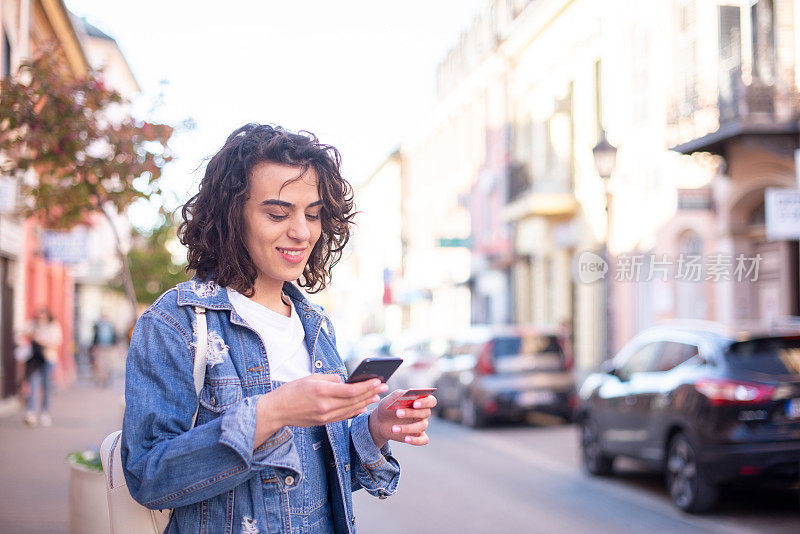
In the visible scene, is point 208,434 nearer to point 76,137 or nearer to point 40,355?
point 76,137

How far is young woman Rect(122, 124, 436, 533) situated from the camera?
2.09 m

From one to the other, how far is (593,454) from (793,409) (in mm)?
3402

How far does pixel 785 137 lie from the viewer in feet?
50.2

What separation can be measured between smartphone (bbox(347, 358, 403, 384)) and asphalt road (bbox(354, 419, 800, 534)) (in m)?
6.04

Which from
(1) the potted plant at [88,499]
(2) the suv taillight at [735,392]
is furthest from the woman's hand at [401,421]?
(2) the suv taillight at [735,392]

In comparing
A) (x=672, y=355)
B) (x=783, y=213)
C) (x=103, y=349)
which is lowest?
(x=103, y=349)

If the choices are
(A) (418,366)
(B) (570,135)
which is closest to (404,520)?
(A) (418,366)

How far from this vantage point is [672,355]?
31.0ft

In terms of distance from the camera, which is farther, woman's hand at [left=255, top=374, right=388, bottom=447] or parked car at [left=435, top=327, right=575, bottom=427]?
parked car at [left=435, top=327, right=575, bottom=427]

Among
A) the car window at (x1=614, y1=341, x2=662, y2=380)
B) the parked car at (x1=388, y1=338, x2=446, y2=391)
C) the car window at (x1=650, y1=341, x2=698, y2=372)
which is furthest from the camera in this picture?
Answer: the parked car at (x1=388, y1=338, x2=446, y2=391)

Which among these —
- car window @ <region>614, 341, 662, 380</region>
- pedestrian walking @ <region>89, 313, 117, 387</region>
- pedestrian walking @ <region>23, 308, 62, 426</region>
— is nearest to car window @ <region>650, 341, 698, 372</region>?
car window @ <region>614, 341, 662, 380</region>

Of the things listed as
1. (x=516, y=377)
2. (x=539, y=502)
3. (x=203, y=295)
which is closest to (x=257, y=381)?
(x=203, y=295)

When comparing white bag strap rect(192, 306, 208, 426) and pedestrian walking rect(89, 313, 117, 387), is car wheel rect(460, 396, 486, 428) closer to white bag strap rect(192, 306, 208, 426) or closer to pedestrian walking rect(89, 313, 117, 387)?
pedestrian walking rect(89, 313, 117, 387)

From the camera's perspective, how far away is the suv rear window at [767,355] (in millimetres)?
8289
